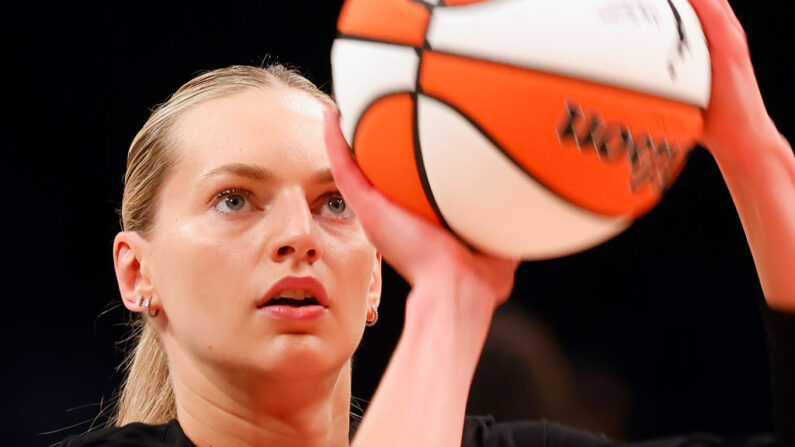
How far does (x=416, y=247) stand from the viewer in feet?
2.53

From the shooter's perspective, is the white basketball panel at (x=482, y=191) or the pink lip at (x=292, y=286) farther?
the pink lip at (x=292, y=286)

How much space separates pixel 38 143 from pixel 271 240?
152 cm

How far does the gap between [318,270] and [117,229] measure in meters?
1.46

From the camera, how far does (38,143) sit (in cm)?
225

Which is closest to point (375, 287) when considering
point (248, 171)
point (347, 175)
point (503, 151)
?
point (248, 171)

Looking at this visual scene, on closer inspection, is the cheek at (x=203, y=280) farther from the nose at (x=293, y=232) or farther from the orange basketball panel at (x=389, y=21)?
the orange basketball panel at (x=389, y=21)

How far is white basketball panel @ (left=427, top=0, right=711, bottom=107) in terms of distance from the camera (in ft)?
2.35

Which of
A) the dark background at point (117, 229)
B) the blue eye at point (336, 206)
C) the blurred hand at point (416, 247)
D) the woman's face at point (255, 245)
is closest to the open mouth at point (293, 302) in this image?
the woman's face at point (255, 245)

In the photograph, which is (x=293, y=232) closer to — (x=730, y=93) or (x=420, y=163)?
(x=420, y=163)

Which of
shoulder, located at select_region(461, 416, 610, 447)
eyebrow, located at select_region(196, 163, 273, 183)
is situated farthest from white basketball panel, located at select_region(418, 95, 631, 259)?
shoulder, located at select_region(461, 416, 610, 447)

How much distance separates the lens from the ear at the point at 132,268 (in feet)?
3.68

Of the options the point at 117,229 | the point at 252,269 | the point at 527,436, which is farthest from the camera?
the point at 117,229

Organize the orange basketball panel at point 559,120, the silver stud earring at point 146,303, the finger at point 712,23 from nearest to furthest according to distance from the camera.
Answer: the orange basketball panel at point 559,120, the finger at point 712,23, the silver stud earring at point 146,303

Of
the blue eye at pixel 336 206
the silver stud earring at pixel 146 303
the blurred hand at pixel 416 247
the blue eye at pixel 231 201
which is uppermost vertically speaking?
the blurred hand at pixel 416 247
